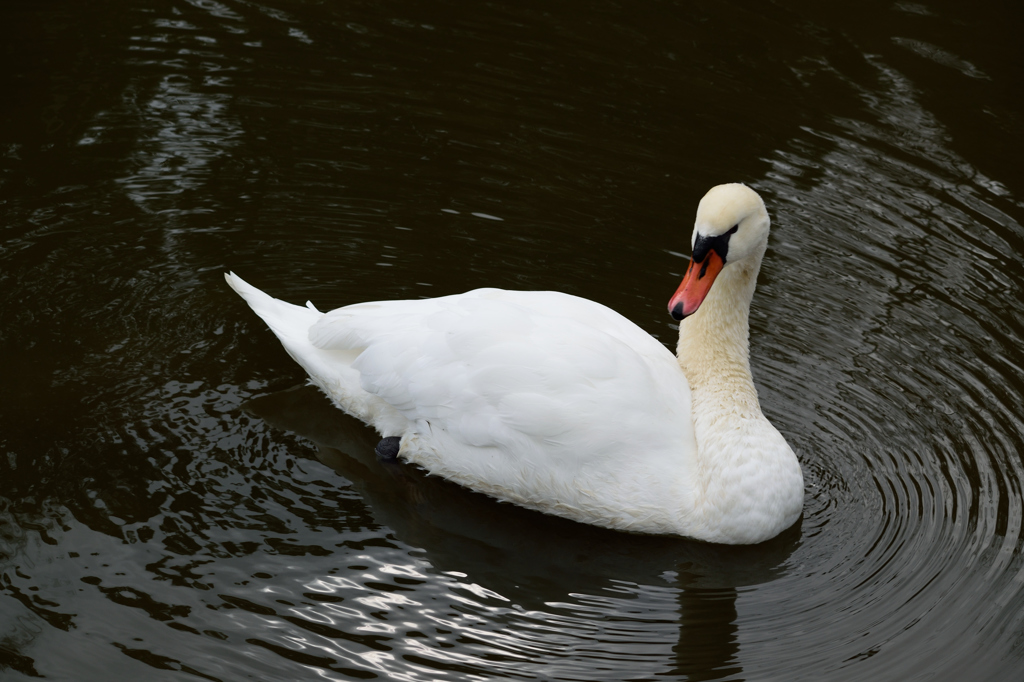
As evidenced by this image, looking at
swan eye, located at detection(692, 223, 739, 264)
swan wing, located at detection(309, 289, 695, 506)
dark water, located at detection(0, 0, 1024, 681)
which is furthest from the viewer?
swan eye, located at detection(692, 223, 739, 264)

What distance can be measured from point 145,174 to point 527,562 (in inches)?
188

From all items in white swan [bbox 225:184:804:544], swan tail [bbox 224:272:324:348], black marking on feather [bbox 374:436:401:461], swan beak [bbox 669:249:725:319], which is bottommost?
black marking on feather [bbox 374:436:401:461]

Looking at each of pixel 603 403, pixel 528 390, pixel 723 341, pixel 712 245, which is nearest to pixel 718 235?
pixel 712 245

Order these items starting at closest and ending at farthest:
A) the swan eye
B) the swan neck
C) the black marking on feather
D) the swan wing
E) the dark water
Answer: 1. the dark water
2. the swan wing
3. the swan eye
4. the swan neck
5. the black marking on feather

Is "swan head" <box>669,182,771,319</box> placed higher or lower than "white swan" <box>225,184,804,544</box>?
higher

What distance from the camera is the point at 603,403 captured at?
5.68 m

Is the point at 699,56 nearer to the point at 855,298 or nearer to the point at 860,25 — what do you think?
the point at 860,25

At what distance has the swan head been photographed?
578 cm

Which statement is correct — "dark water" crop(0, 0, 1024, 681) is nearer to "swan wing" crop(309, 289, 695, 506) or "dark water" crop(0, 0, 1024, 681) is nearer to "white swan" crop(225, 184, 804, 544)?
"white swan" crop(225, 184, 804, 544)

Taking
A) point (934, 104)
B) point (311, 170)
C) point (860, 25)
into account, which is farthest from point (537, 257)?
point (860, 25)

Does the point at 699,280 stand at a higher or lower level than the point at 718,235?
lower

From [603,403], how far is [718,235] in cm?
104

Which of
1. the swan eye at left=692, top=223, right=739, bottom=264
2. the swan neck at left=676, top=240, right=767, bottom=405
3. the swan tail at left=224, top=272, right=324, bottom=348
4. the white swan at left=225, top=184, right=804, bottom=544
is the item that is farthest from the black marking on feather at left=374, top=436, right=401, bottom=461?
the swan eye at left=692, top=223, right=739, bottom=264

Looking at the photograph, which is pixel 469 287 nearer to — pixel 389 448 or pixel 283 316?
pixel 283 316
